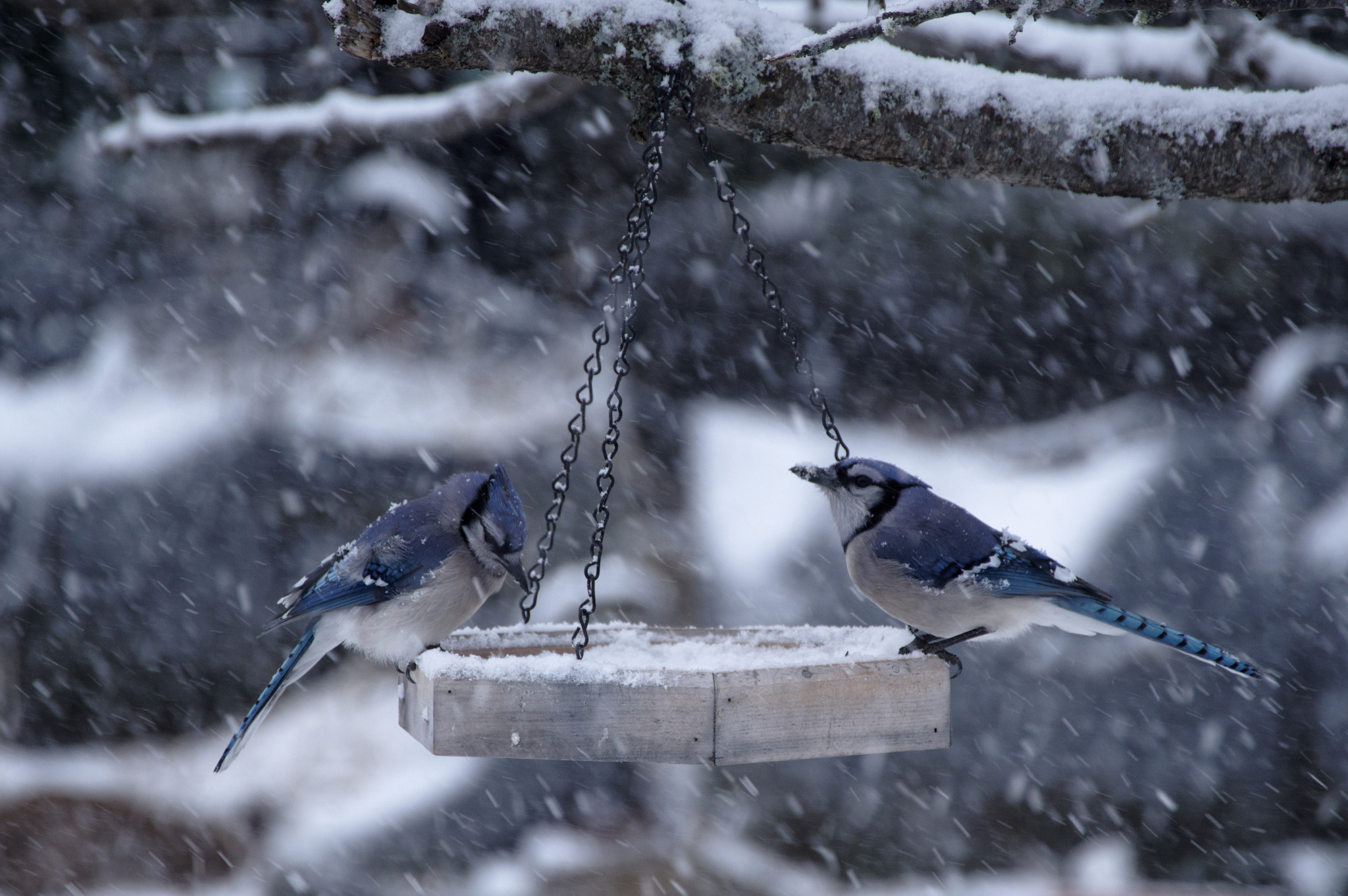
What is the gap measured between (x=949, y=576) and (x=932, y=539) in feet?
0.29

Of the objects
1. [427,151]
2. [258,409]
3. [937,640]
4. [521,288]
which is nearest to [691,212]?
[521,288]

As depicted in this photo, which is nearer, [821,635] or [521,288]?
[821,635]

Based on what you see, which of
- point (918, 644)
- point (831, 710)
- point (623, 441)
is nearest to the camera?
point (831, 710)

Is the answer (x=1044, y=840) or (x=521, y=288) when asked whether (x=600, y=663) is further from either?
(x=1044, y=840)

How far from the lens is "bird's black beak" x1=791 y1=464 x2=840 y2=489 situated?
2.18 m

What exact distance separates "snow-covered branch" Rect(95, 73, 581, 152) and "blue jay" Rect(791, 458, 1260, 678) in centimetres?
225

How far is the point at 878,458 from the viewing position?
392 cm

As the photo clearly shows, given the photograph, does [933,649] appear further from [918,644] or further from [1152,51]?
[1152,51]

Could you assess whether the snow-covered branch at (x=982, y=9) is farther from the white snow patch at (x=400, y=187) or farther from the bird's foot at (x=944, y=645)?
the white snow patch at (x=400, y=187)

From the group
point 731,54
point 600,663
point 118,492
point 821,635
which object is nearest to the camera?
point 600,663

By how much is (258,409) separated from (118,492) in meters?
0.60

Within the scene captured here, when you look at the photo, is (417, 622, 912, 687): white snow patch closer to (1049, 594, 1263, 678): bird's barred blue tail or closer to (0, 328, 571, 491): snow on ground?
(1049, 594, 1263, 678): bird's barred blue tail

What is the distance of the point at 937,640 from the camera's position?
2135 millimetres

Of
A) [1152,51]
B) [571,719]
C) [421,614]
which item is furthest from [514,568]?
[1152,51]
